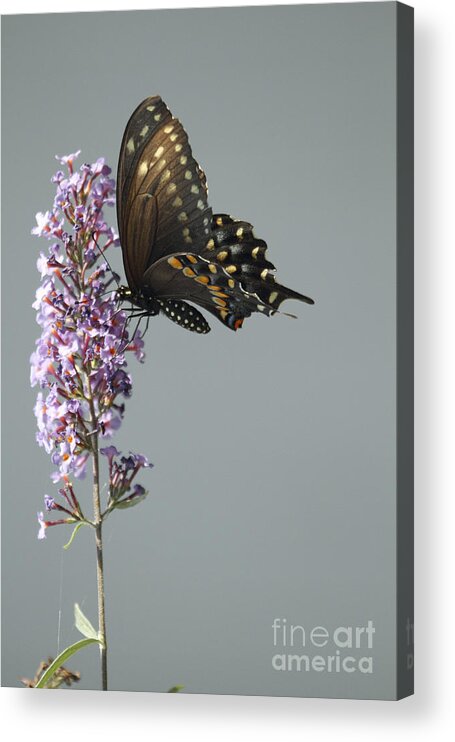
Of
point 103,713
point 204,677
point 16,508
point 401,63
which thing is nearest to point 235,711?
point 204,677

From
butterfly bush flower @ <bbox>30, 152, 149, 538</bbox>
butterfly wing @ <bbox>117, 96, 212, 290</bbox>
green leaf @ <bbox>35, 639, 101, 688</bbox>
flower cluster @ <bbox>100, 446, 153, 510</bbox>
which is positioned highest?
butterfly wing @ <bbox>117, 96, 212, 290</bbox>

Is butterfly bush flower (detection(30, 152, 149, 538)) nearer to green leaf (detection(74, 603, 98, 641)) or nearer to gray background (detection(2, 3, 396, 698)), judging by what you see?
gray background (detection(2, 3, 396, 698))

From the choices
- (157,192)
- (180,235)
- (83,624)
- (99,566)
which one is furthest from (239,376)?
(83,624)

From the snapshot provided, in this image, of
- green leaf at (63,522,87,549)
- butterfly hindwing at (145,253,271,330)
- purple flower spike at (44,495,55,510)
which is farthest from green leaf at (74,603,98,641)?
butterfly hindwing at (145,253,271,330)

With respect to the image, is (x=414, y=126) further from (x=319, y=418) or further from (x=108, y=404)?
(x=108, y=404)

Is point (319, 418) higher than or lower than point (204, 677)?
higher
